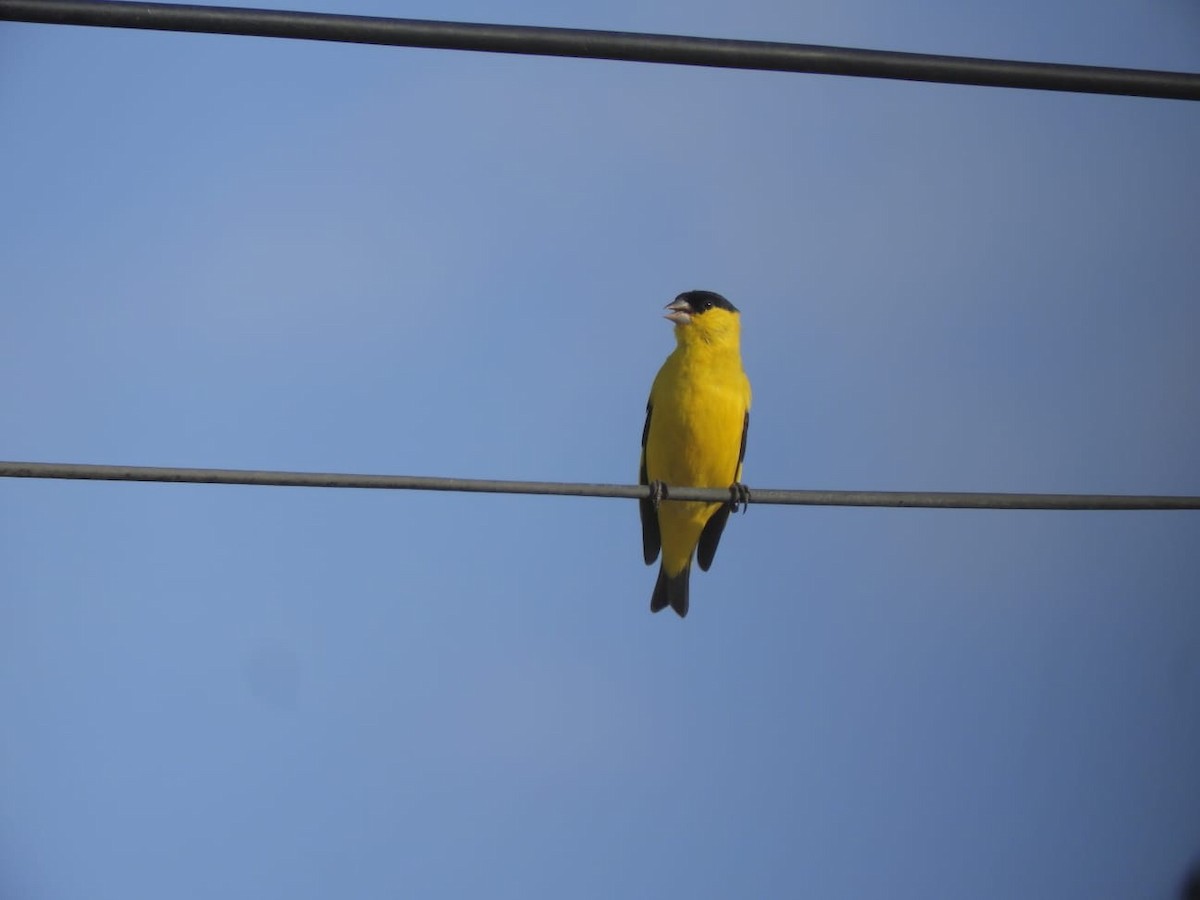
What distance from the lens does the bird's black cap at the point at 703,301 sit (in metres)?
9.38

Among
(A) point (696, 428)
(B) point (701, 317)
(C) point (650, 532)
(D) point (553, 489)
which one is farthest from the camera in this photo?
(C) point (650, 532)

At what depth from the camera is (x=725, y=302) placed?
9.57 meters

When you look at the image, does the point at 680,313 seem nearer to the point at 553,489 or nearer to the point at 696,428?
the point at 696,428

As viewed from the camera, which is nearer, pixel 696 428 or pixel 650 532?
pixel 696 428

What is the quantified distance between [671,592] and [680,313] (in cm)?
226

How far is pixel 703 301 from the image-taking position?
9.41 meters

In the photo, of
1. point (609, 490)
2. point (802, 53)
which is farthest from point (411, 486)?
point (802, 53)

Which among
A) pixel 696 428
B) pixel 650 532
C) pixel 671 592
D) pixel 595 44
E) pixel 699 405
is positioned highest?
pixel 595 44

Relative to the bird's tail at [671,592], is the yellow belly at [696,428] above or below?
above

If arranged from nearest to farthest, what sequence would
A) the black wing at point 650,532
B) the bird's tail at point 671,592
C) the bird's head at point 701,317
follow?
the bird's head at point 701,317 → the black wing at point 650,532 → the bird's tail at point 671,592

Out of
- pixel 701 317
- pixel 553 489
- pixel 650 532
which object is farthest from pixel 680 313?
pixel 553 489

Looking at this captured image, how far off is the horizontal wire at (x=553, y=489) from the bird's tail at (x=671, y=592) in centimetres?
521

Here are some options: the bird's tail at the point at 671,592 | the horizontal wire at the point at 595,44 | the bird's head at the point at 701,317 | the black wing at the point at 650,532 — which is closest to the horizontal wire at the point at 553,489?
the horizontal wire at the point at 595,44

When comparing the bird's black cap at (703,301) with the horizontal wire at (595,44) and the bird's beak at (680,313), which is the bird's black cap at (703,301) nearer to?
the bird's beak at (680,313)
